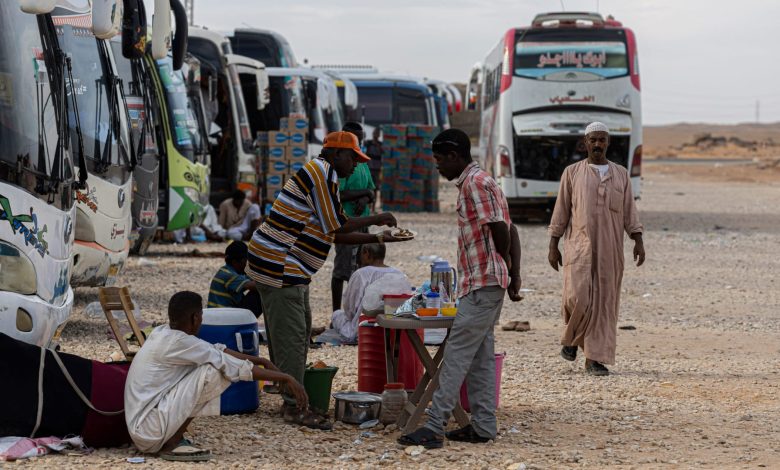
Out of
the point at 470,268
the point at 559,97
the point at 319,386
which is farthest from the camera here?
the point at 559,97

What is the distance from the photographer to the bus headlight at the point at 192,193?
17.5m

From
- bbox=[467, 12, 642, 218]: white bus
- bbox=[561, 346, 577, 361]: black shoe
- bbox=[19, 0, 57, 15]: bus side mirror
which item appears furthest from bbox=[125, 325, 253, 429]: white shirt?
bbox=[467, 12, 642, 218]: white bus

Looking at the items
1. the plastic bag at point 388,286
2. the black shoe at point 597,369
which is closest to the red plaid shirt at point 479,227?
the plastic bag at point 388,286

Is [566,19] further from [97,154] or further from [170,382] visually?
[170,382]

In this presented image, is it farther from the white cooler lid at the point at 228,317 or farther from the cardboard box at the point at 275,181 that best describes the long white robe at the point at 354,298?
the cardboard box at the point at 275,181

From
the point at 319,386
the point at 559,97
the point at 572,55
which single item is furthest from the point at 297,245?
the point at 572,55

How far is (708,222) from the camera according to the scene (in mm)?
27219

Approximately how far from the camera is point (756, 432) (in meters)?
7.43

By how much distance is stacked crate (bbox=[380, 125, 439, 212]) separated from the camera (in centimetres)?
2802

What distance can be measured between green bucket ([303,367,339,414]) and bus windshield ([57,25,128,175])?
4398 mm

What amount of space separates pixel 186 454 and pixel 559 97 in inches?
706

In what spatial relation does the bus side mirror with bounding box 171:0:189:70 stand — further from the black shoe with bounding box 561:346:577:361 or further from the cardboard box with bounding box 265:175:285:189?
the cardboard box with bounding box 265:175:285:189

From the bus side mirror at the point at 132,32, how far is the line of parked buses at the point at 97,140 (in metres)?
0.01

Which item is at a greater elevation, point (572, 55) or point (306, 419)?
point (572, 55)
